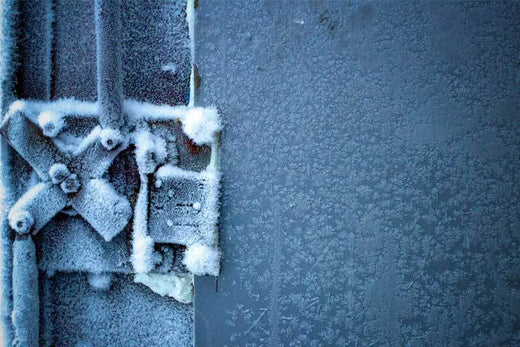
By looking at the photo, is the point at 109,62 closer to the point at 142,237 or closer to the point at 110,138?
the point at 110,138

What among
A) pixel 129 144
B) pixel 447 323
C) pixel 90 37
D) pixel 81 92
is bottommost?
pixel 447 323

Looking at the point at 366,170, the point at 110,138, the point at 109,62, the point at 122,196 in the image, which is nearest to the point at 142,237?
Result: the point at 122,196

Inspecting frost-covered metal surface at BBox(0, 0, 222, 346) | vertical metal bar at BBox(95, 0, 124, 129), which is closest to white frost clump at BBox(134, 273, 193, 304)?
frost-covered metal surface at BBox(0, 0, 222, 346)

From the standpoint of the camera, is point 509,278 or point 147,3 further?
point 147,3

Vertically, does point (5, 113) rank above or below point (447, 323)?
above

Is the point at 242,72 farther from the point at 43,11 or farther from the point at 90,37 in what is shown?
the point at 43,11

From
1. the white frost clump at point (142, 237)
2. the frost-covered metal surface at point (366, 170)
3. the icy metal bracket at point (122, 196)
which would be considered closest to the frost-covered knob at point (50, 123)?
the icy metal bracket at point (122, 196)

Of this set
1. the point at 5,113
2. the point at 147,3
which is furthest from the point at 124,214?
the point at 147,3
